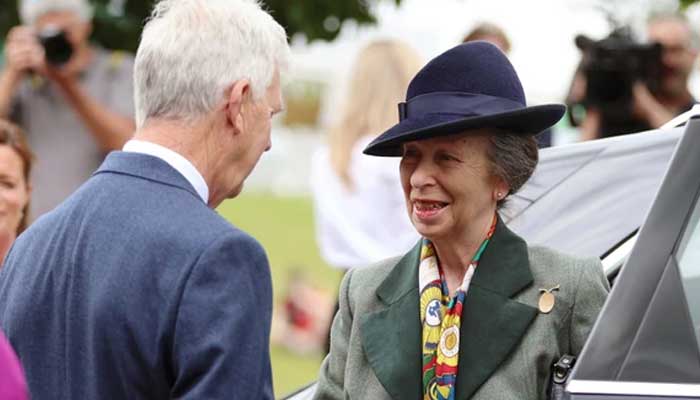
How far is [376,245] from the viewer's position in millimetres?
6523

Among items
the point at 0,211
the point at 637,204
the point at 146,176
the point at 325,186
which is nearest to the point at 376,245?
the point at 325,186

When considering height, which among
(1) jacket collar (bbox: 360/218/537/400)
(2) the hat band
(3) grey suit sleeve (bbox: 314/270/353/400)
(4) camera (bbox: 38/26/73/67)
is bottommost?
(4) camera (bbox: 38/26/73/67)

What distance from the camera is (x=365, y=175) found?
21.6 ft

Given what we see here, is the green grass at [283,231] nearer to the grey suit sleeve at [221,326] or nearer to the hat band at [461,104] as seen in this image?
the hat band at [461,104]

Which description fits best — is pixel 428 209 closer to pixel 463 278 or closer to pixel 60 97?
pixel 463 278

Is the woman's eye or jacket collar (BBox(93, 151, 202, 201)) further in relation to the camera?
the woman's eye

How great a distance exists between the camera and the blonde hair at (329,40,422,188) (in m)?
6.65

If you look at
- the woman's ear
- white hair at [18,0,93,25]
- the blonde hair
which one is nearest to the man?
the woman's ear

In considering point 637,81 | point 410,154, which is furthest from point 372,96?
point 410,154

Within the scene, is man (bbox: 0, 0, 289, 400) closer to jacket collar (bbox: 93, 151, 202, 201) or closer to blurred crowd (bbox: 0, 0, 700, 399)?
jacket collar (bbox: 93, 151, 202, 201)

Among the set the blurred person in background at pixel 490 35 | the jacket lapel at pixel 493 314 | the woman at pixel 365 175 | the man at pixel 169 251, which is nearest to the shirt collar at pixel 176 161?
the man at pixel 169 251

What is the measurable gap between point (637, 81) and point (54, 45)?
8.86 ft

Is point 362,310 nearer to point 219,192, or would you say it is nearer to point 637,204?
point 219,192

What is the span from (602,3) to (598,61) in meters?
1.01
